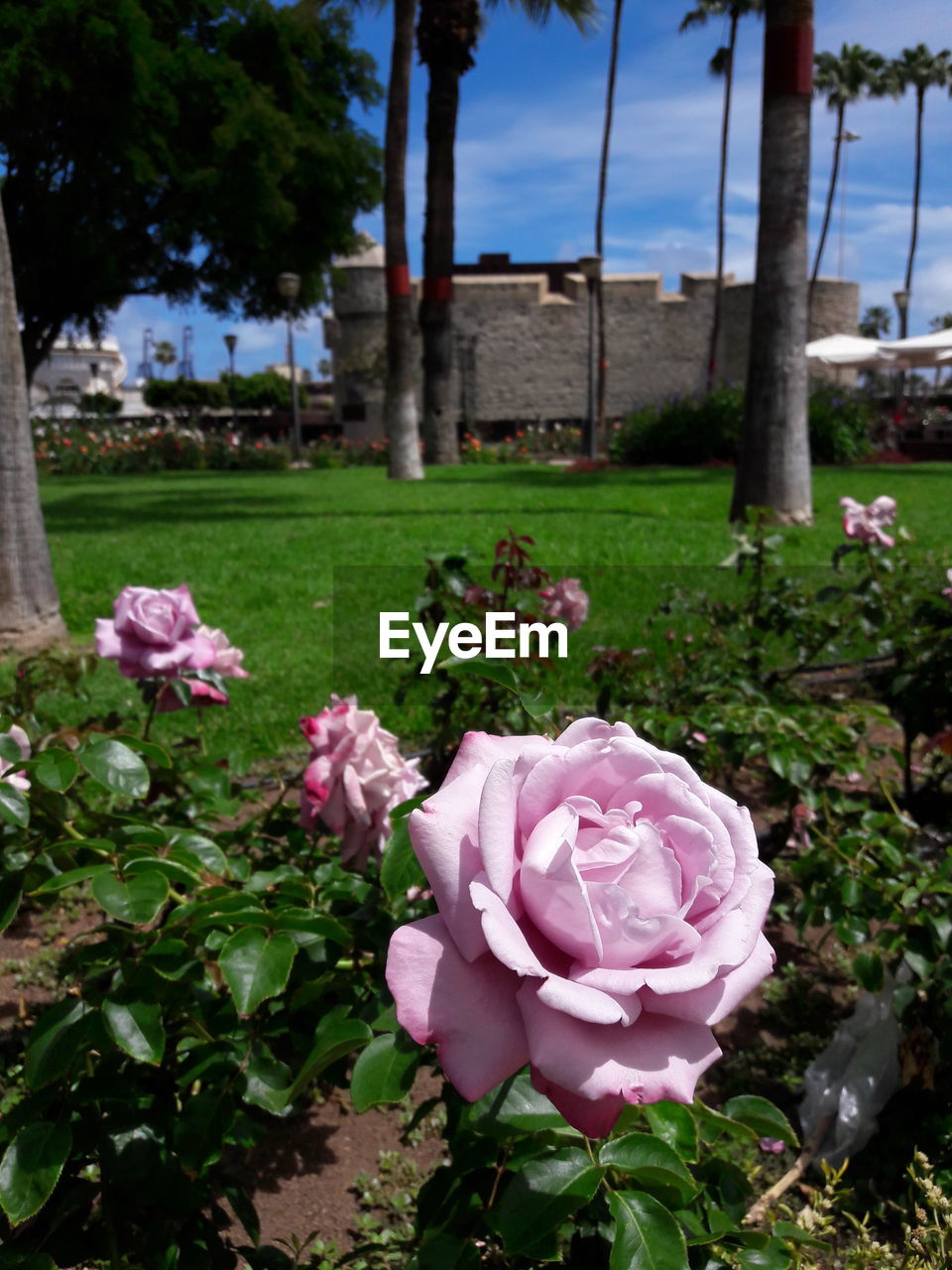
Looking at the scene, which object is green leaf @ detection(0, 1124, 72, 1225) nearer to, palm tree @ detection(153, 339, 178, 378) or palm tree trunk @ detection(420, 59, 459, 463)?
palm tree trunk @ detection(420, 59, 459, 463)

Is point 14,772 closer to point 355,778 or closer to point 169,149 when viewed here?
point 355,778

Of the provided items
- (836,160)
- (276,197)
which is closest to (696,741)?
(276,197)

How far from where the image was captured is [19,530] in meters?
4.59

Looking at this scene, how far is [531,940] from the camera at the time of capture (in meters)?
0.58

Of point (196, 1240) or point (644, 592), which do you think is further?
point (644, 592)

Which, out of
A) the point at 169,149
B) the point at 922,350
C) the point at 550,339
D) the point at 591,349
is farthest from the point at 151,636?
the point at 550,339

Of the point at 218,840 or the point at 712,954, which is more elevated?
the point at 712,954

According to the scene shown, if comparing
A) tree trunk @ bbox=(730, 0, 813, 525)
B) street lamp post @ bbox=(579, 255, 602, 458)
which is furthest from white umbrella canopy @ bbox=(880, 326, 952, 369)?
tree trunk @ bbox=(730, 0, 813, 525)

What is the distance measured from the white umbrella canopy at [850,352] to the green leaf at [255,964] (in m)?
22.8

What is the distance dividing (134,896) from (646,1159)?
552mm

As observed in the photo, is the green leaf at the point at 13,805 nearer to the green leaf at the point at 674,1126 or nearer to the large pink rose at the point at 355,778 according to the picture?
the large pink rose at the point at 355,778

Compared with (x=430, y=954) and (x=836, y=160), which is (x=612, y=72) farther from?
(x=430, y=954)

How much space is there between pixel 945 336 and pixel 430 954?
2335 cm

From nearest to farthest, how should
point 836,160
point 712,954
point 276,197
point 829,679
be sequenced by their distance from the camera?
point 712,954 < point 829,679 < point 276,197 < point 836,160
